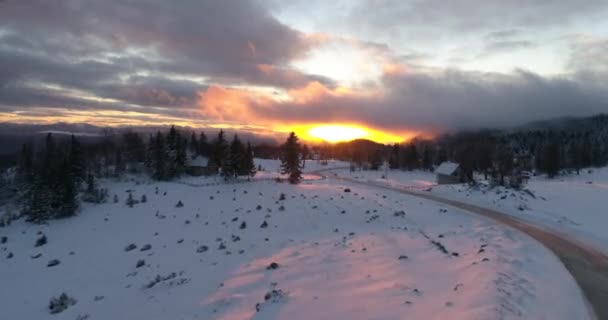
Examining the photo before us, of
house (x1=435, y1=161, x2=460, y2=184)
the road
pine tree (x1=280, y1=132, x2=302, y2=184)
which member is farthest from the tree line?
the road

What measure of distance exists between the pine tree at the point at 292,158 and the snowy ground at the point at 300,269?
28.7m

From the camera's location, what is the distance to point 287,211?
34.1 meters

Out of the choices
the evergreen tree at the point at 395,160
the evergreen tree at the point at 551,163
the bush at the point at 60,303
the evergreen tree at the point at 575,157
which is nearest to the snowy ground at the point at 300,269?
the bush at the point at 60,303

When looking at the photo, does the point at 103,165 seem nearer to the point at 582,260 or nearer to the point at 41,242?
the point at 41,242

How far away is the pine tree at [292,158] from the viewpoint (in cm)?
6562

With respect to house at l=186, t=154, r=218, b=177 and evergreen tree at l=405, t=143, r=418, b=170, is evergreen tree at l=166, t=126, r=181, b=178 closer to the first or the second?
house at l=186, t=154, r=218, b=177

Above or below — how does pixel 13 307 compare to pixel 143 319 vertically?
below

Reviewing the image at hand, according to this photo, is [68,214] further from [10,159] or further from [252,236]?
[10,159]

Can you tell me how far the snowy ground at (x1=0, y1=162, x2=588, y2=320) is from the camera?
12.1 metres

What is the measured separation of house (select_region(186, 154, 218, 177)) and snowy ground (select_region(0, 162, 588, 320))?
52958mm

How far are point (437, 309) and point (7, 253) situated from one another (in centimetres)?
3323

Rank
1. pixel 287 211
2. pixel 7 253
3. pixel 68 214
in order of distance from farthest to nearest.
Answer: pixel 68 214, pixel 287 211, pixel 7 253

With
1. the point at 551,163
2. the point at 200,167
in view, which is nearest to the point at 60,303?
the point at 200,167

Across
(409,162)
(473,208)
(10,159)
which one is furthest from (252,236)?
(10,159)
